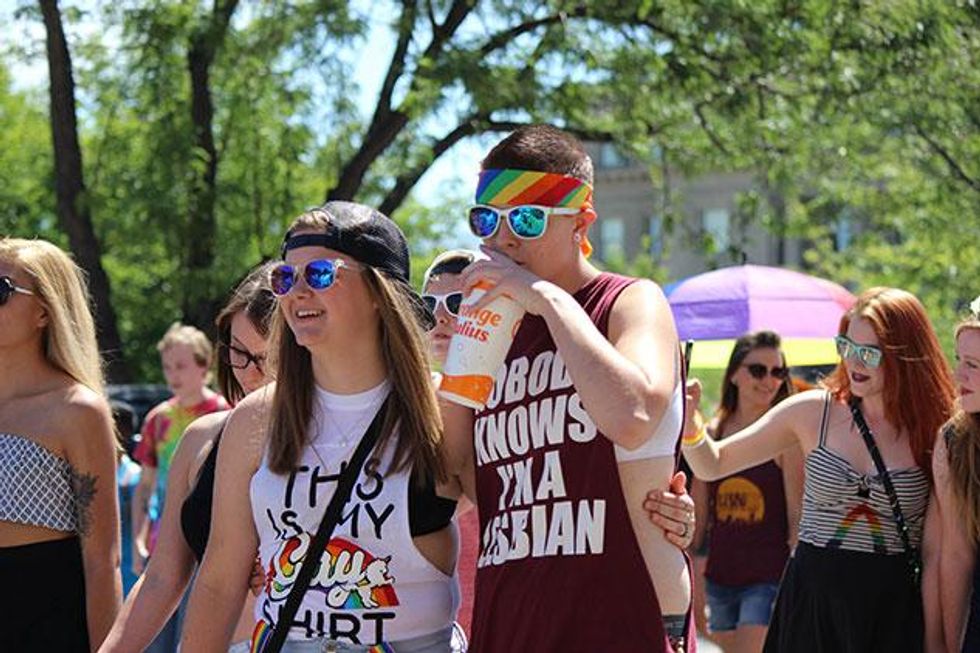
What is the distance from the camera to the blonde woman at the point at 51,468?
14.9 feet

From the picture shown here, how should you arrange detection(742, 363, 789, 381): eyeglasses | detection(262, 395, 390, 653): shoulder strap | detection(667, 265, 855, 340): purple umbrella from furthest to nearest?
1. detection(667, 265, 855, 340): purple umbrella
2. detection(742, 363, 789, 381): eyeglasses
3. detection(262, 395, 390, 653): shoulder strap

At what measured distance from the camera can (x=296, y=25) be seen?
13641mm

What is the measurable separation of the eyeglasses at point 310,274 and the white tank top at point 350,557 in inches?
13.3

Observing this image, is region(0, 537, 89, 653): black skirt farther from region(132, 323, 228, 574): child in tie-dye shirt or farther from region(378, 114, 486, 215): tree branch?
region(378, 114, 486, 215): tree branch

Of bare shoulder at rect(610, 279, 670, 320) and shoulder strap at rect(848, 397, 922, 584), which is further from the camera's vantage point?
shoulder strap at rect(848, 397, 922, 584)

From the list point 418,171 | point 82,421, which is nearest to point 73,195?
point 418,171

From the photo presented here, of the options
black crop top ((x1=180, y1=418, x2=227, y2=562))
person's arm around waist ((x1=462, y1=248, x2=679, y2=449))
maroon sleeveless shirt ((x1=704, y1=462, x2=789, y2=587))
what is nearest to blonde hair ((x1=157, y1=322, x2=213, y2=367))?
maroon sleeveless shirt ((x1=704, y1=462, x2=789, y2=587))

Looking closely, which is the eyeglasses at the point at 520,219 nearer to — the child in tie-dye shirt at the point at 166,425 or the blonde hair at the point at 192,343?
the child in tie-dye shirt at the point at 166,425

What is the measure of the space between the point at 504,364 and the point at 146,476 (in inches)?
233

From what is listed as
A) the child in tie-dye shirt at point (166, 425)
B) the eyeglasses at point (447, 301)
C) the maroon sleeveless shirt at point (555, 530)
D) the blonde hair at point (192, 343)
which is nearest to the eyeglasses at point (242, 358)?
the eyeglasses at point (447, 301)

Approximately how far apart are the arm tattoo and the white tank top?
1.19 metres

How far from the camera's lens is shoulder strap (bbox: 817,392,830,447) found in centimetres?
538

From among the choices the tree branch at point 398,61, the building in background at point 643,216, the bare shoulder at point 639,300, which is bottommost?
the bare shoulder at point 639,300

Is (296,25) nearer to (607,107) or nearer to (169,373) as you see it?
(607,107)
